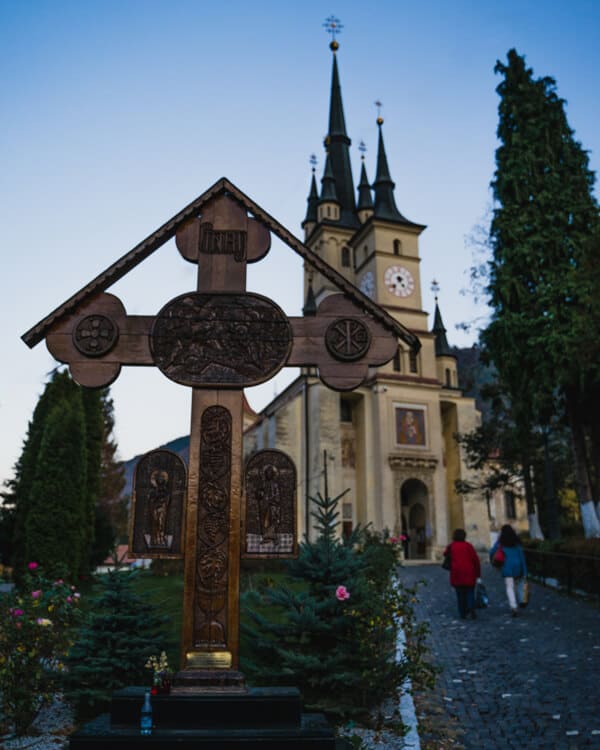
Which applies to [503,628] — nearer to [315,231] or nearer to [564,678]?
[564,678]

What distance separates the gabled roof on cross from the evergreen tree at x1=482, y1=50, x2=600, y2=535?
12735mm

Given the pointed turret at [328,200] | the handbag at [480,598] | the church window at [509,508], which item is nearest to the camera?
the handbag at [480,598]

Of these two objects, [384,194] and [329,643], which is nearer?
[329,643]

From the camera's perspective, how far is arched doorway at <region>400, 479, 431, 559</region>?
3559 cm

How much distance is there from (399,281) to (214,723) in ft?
117

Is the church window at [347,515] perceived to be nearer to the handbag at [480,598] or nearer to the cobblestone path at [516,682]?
the handbag at [480,598]

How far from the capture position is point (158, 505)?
15.4 ft

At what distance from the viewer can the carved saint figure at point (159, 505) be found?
4.64 meters

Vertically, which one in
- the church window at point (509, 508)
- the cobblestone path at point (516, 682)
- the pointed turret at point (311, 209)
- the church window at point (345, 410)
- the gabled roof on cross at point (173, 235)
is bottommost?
the cobblestone path at point (516, 682)

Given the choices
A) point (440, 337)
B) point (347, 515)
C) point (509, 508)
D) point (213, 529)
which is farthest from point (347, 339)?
point (509, 508)

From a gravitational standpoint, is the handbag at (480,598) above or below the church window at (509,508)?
below

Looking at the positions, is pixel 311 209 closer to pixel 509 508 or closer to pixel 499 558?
pixel 509 508

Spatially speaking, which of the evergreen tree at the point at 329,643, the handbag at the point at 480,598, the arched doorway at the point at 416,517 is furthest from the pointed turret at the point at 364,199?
the evergreen tree at the point at 329,643

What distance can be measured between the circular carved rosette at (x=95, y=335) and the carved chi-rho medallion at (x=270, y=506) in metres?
1.48
